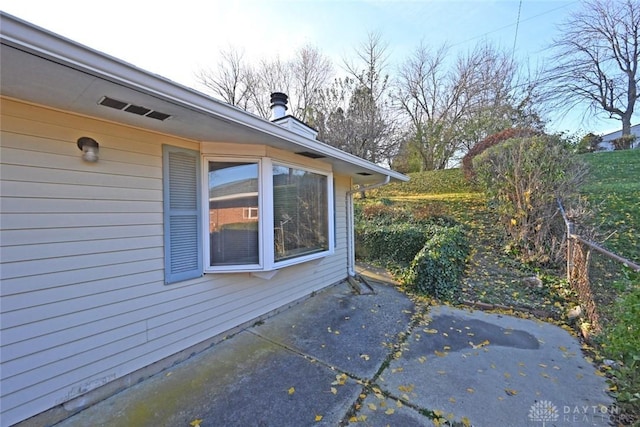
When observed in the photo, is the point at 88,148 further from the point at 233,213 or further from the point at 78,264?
the point at 233,213

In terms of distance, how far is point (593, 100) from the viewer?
15.0 m

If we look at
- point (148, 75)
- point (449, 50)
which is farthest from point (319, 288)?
point (449, 50)

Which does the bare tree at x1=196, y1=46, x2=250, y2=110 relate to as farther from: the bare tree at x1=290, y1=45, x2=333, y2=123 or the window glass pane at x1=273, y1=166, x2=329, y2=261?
the window glass pane at x1=273, y1=166, x2=329, y2=261

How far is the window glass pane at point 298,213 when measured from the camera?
10.8ft

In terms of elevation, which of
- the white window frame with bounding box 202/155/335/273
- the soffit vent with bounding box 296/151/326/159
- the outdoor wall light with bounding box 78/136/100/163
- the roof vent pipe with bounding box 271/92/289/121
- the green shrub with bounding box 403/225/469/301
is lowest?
the green shrub with bounding box 403/225/469/301

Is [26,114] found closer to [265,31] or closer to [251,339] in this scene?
[251,339]

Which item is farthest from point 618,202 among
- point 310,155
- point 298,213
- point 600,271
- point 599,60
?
point 599,60

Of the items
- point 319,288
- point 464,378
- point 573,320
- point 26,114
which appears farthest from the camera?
point 319,288

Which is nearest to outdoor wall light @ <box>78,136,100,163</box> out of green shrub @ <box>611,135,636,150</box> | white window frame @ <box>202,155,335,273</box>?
white window frame @ <box>202,155,335,273</box>

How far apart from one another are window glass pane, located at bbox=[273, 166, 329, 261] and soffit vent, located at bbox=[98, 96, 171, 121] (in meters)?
1.33

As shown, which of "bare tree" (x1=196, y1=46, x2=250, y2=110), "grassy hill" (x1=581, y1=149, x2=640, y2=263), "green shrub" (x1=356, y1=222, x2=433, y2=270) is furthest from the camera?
"bare tree" (x1=196, y1=46, x2=250, y2=110)

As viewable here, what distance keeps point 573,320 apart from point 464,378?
2339 millimetres

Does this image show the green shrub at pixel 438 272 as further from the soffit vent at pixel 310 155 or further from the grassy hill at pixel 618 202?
the soffit vent at pixel 310 155

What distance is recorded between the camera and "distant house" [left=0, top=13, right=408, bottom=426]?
68.4 inches
